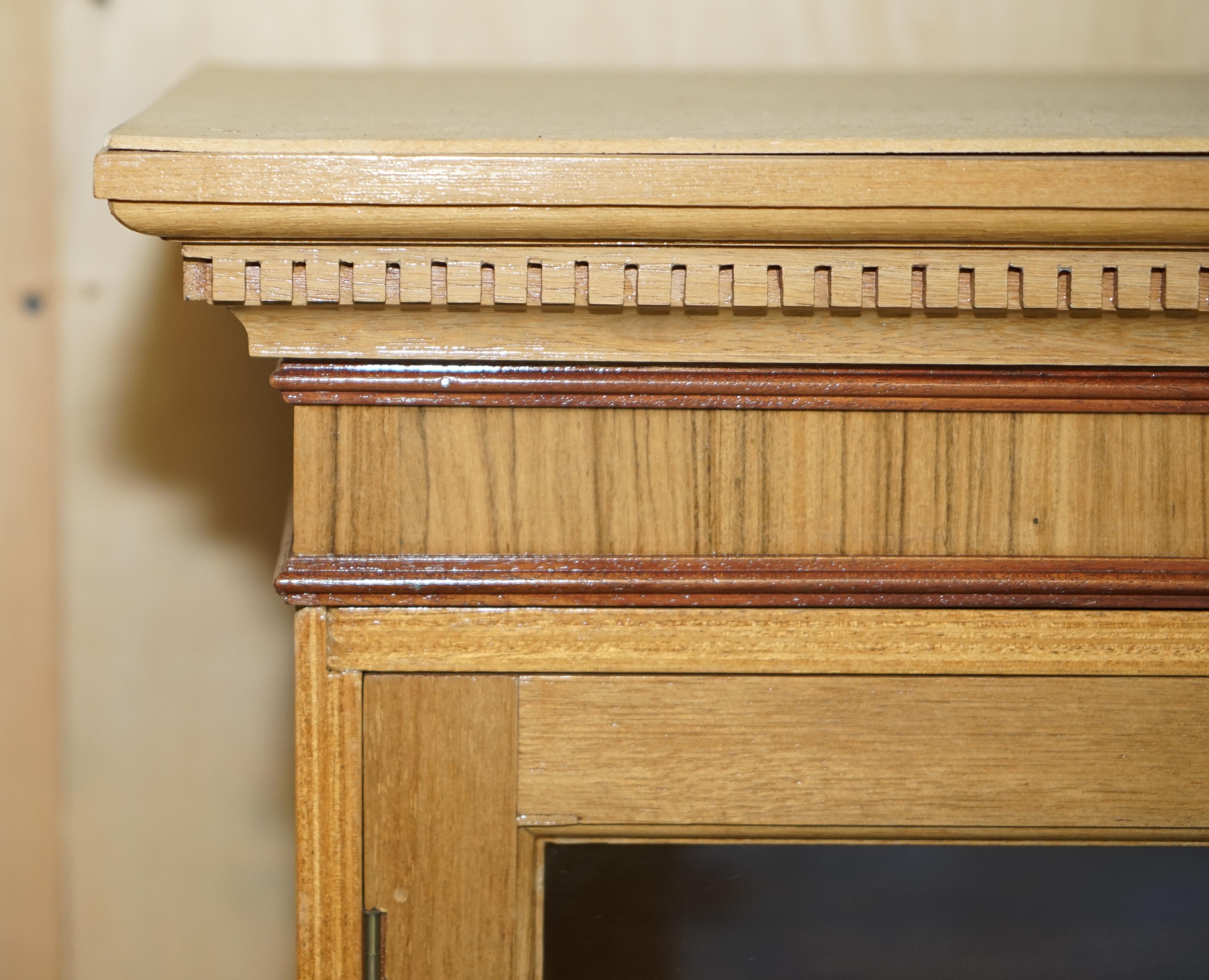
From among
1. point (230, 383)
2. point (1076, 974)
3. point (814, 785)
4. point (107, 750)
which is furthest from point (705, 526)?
→ point (107, 750)

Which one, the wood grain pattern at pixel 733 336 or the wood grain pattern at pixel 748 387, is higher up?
the wood grain pattern at pixel 733 336

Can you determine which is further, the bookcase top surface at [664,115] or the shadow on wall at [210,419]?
the shadow on wall at [210,419]

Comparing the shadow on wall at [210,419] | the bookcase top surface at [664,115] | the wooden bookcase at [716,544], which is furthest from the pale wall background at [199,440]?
the wooden bookcase at [716,544]

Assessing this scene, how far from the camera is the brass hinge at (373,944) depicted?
41 centimetres

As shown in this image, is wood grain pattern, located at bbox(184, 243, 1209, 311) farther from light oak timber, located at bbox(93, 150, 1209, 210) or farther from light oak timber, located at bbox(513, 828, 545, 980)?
light oak timber, located at bbox(513, 828, 545, 980)

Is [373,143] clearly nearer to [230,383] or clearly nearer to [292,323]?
[292,323]

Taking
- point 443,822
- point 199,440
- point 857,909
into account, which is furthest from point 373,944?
point 199,440

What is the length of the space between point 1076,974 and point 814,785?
0.13 meters

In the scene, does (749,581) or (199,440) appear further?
(199,440)

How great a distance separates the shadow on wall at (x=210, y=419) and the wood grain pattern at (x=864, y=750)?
0.43 metres

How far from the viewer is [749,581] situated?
15.9 inches

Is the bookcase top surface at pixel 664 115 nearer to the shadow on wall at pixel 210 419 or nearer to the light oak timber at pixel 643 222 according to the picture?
the light oak timber at pixel 643 222

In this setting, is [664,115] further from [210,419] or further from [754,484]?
[210,419]

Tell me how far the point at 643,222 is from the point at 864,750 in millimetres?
207
